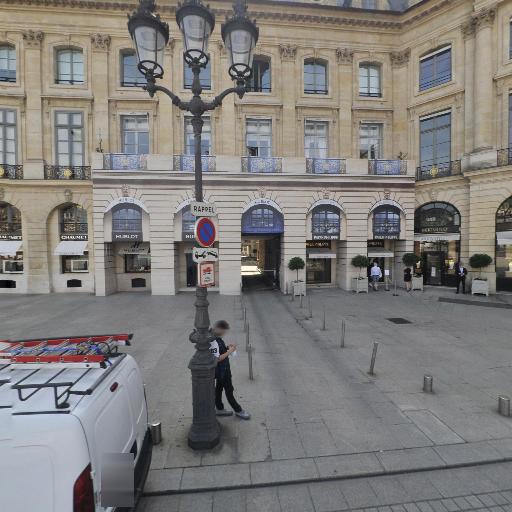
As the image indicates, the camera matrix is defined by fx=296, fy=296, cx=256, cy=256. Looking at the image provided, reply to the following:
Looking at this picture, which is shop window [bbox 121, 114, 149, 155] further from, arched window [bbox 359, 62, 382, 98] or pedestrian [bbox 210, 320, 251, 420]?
pedestrian [bbox 210, 320, 251, 420]

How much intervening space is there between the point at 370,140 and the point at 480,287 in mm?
11684

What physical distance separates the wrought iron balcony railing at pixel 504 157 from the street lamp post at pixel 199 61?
62.3ft

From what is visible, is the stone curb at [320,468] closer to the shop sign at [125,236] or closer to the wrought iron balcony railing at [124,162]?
the shop sign at [125,236]

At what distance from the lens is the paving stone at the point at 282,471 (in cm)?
380

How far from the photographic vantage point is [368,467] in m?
4.00

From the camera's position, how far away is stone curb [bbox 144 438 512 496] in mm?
3729

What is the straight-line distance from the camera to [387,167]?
19.6 meters

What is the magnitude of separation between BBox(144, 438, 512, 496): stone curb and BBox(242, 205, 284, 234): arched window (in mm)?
14944

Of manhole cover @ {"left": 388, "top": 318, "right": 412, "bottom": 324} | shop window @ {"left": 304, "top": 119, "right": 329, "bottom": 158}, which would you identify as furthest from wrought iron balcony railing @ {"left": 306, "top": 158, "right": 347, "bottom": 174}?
manhole cover @ {"left": 388, "top": 318, "right": 412, "bottom": 324}

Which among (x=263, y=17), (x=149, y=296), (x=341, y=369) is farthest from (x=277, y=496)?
(x=263, y=17)

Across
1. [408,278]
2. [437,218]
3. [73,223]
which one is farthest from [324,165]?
[73,223]

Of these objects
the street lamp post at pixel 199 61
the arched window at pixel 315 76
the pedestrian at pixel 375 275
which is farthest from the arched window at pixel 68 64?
the pedestrian at pixel 375 275

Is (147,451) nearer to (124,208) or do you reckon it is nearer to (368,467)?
(368,467)

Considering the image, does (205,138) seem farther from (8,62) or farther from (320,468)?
(320,468)
